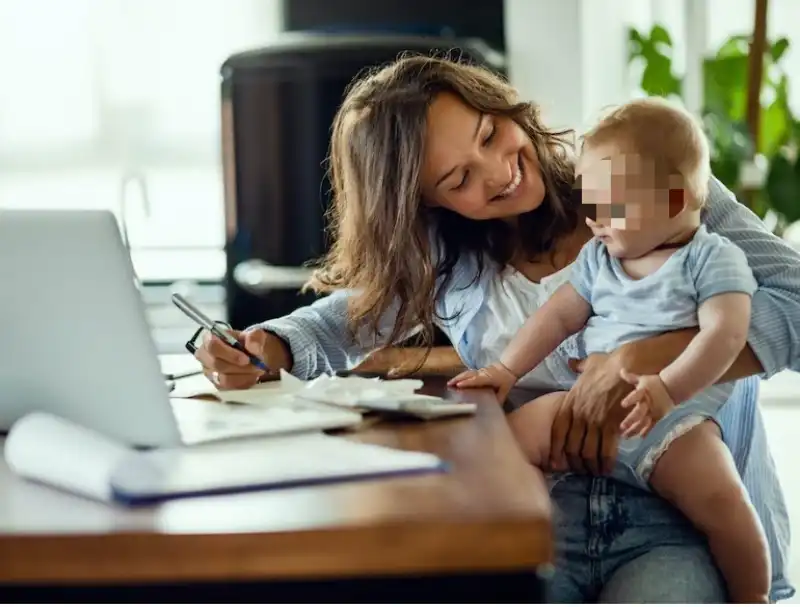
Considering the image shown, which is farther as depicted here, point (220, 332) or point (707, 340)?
point (220, 332)

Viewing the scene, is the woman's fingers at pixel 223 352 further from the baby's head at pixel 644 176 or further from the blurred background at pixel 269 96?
the blurred background at pixel 269 96

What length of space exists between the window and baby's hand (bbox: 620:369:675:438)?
257cm

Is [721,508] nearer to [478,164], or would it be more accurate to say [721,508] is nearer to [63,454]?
[478,164]

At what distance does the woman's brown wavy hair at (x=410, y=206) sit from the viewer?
1.72 m

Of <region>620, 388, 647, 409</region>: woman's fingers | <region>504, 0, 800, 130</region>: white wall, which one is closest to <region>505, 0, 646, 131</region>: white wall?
<region>504, 0, 800, 130</region>: white wall

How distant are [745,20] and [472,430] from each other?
278 cm

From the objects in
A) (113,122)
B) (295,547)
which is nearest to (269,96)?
(113,122)

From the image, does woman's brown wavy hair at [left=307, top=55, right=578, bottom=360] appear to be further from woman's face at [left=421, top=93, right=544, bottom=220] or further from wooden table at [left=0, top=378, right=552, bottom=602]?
wooden table at [left=0, top=378, right=552, bottom=602]

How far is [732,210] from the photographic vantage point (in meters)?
1.60

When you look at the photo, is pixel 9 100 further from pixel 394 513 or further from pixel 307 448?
pixel 394 513

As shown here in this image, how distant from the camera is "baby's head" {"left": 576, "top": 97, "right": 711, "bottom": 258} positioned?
1.44 m

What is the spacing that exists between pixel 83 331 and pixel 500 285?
33.0 inches

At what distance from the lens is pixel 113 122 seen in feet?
12.4

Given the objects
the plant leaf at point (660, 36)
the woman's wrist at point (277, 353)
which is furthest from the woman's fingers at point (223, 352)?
the plant leaf at point (660, 36)
